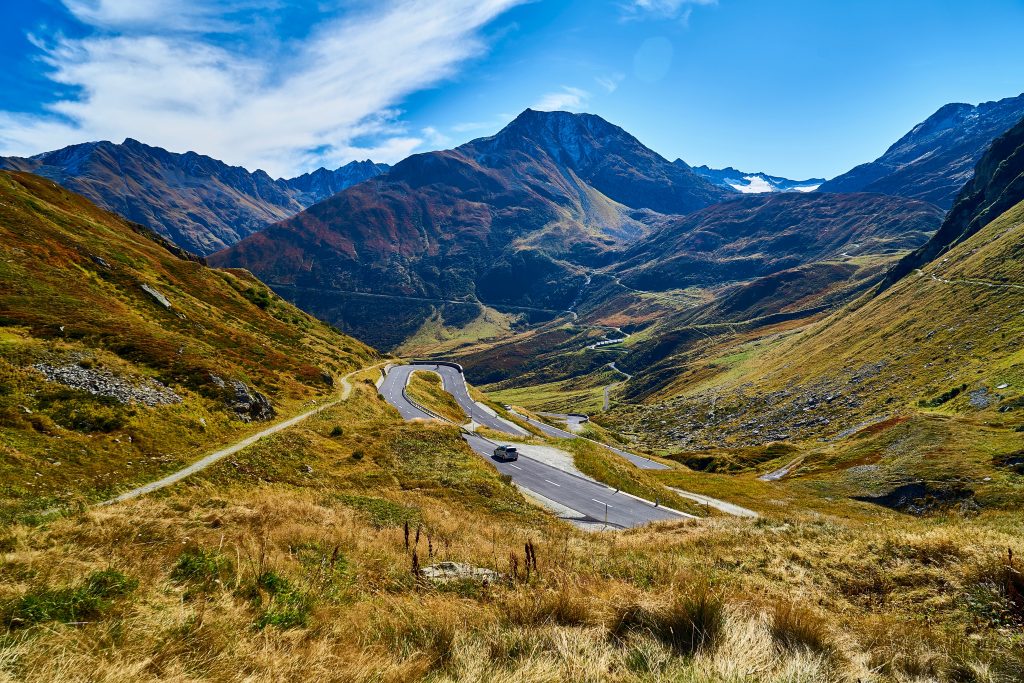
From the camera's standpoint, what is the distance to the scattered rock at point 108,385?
24344 millimetres

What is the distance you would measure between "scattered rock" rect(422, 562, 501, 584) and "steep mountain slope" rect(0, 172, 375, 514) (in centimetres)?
1090

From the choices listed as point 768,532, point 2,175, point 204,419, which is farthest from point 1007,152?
point 2,175

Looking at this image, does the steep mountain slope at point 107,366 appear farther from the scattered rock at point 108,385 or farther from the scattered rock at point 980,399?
the scattered rock at point 980,399

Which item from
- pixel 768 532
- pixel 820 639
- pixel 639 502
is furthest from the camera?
pixel 639 502

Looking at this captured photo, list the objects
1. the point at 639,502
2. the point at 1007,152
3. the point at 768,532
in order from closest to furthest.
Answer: the point at 768,532, the point at 639,502, the point at 1007,152

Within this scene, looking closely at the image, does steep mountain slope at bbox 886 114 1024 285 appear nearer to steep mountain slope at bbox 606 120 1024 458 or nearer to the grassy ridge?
steep mountain slope at bbox 606 120 1024 458

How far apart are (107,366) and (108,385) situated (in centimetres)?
273

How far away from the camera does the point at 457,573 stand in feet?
30.4

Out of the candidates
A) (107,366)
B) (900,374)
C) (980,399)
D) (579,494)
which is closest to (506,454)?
(579,494)

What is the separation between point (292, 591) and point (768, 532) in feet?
52.1

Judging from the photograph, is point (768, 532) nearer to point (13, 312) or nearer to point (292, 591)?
point (292, 591)

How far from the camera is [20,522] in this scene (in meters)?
9.52

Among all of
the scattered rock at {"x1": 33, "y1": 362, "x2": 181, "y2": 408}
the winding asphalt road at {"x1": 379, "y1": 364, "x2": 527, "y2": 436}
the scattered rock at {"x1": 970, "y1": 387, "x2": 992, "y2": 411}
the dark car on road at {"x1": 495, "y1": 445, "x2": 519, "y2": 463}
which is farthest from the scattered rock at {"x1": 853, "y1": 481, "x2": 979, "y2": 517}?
the scattered rock at {"x1": 33, "y1": 362, "x2": 181, "y2": 408}

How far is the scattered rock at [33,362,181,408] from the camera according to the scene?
24.3 metres
